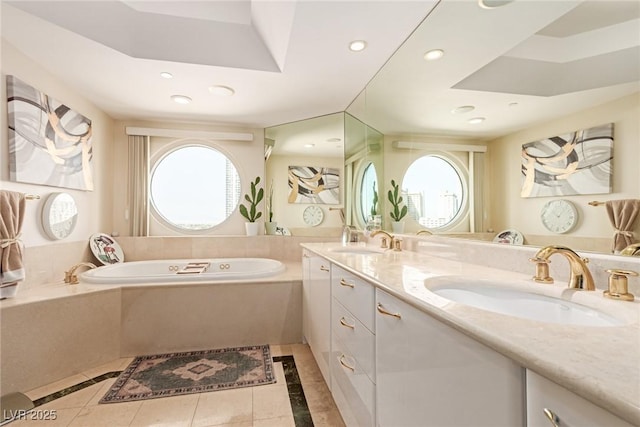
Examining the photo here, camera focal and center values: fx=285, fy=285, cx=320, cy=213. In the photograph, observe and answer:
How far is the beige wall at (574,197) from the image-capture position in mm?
791

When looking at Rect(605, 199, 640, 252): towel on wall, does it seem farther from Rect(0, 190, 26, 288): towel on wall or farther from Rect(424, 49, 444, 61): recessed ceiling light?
Rect(0, 190, 26, 288): towel on wall

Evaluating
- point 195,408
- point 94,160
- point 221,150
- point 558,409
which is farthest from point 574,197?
point 94,160

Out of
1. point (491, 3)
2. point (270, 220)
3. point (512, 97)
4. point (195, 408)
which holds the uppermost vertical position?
point (491, 3)

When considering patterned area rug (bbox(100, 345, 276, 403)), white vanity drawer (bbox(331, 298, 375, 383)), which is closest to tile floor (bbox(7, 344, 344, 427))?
patterned area rug (bbox(100, 345, 276, 403))

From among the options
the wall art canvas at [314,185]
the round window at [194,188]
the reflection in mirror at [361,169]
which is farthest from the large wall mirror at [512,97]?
the round window at [194,188]

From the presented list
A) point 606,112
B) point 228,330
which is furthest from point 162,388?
point 606,112

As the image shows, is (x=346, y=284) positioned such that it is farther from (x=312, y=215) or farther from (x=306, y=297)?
(x=312, y=215)

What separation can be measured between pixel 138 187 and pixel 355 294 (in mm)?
3145

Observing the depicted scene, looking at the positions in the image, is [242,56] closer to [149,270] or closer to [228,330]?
[228,330]

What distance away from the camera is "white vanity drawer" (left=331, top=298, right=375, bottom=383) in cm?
110

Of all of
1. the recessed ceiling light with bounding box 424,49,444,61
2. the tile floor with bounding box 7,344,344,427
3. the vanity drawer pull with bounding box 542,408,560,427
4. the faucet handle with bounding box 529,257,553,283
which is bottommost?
the tile floor with bounding box 7,344,344,427

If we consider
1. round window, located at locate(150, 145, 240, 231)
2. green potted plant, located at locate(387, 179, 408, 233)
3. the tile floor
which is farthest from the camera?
round window, located at locate(150, 145, 240, 231)

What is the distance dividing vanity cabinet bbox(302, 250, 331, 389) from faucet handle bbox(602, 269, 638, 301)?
1.18 meters

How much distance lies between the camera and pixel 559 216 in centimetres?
98
